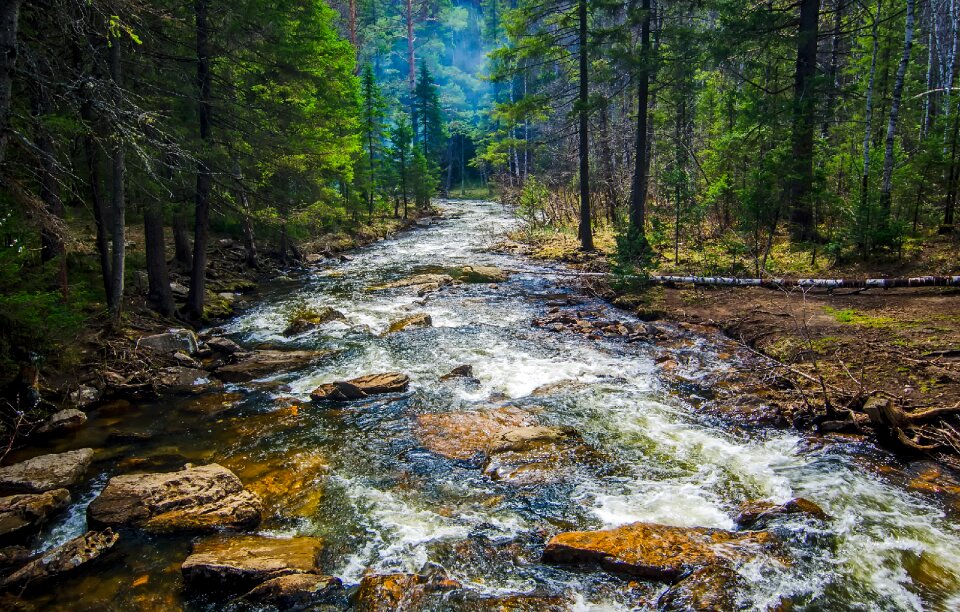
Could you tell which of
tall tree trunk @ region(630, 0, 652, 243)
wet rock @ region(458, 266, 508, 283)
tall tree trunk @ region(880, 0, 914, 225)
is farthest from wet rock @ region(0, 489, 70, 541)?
tall tree trunk @ region(880, 0, 914, 225)

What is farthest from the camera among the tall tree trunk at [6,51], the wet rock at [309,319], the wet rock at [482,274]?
the wet rock at [482,274]

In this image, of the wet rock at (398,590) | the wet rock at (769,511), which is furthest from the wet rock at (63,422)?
the wet rock at (769,511)

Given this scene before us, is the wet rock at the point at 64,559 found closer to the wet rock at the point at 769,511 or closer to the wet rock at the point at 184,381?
the wet rock at the point at 184,381

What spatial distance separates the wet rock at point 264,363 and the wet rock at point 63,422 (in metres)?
2.45

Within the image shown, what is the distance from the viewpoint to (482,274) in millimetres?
19297

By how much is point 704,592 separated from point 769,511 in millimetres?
1582

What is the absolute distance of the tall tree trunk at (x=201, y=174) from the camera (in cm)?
1198

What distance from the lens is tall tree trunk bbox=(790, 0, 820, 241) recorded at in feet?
42.3

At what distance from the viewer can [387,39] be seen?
7688 cm

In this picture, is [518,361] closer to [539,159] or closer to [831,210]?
[831,210]

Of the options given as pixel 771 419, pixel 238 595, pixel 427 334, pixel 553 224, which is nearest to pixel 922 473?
pixel 771 419

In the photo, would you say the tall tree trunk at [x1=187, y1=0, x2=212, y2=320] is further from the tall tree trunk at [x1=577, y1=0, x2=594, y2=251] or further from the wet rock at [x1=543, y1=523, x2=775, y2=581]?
the tall tree trunk at [x1=577, y1=0, x2=594, y2=251]

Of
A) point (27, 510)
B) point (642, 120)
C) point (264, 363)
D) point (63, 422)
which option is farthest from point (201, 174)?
point (642, 120)

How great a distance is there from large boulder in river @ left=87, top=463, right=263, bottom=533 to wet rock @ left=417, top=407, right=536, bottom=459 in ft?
8.19
